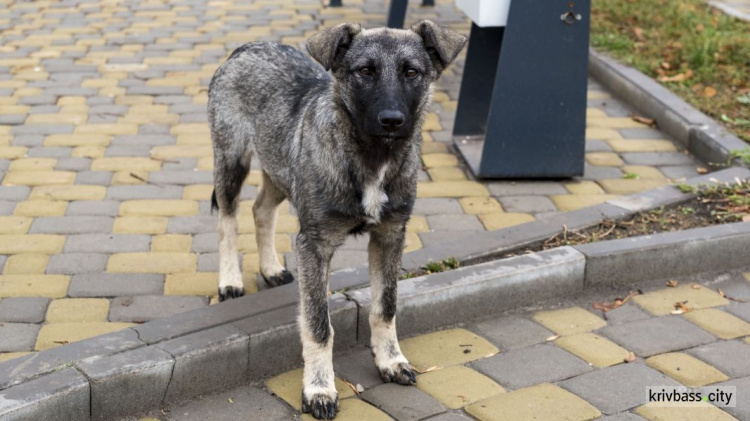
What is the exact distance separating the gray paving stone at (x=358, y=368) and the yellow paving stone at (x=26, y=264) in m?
1.81

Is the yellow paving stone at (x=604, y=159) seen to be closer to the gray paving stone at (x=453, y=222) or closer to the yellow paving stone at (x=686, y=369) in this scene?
the gray paving stone at (x=453, y=222)

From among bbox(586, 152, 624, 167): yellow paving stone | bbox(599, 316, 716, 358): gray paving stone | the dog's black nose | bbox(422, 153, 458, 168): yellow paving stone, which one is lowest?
bbox(422, 153, 458, 168): yellow paving stone

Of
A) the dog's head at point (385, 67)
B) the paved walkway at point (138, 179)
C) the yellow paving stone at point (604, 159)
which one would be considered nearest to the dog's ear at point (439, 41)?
the dog's head at point (385, 67)

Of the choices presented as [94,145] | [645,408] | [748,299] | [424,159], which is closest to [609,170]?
[424,159]

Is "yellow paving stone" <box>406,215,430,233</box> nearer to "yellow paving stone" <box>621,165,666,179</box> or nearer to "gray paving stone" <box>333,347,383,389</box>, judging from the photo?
"gray paving stone" <box>333,347,383,389</box>

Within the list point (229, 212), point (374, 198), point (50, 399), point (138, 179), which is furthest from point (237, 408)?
point (138, 179)

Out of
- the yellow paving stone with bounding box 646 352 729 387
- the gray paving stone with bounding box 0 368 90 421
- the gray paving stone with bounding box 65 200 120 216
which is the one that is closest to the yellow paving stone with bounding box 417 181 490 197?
the gray paving stone with bounding box 65 200 120 216

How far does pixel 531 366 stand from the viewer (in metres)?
4.59

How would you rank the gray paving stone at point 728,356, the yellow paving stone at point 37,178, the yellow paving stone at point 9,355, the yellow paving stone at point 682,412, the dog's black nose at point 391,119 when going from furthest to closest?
the yellow paving stone at point 37,178
the gray paving stone at point 728,356
the yellow paving stone at point 9,355
the yellow paving stone at point 682,412
the dog's black nose at point 391,119

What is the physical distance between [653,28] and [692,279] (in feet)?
16.5

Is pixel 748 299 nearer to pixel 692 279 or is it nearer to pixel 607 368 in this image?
pixel 692 279

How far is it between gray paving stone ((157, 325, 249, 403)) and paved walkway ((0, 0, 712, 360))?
0.65 m

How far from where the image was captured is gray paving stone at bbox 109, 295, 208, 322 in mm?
4871

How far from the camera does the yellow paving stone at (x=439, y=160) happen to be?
7109 mm
